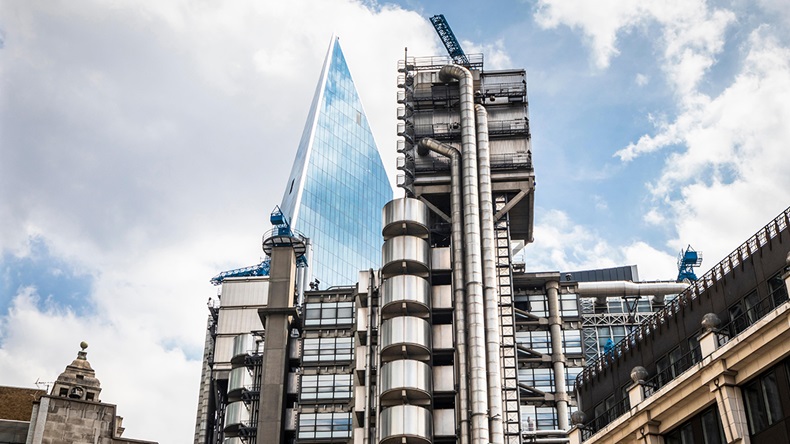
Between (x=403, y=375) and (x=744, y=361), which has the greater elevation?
(x=403, y=375)

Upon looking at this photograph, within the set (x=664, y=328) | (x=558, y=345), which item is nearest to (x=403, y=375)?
(x=558, y=345)

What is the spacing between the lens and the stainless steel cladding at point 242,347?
117 metres

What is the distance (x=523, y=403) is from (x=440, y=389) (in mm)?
11623

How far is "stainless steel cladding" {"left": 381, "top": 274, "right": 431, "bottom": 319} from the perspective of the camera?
98375 millimetres

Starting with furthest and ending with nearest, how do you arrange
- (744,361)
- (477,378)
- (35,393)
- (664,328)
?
(477,378)
(35,393)
(664,328)
(744,361)

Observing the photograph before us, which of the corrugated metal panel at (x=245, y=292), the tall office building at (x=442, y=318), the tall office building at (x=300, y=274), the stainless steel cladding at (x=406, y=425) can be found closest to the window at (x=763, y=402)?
the tall office building at (x=442, y=318)

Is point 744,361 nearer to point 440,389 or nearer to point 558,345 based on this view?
point 440,389

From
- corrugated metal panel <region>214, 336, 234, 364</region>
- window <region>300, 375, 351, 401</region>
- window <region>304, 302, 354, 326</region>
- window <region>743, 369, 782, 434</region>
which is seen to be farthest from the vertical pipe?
window <region>743, 369, 782, 434</region>

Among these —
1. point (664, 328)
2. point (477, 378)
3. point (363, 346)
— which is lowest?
point (664, 328)

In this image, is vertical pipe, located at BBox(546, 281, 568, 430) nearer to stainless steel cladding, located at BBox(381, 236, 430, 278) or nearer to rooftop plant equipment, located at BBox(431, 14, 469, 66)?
stainless steel cladding, located at BBox(381, 236, 430, 278)

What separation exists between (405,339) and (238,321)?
39289mm

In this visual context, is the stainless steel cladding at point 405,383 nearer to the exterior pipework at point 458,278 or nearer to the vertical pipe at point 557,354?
the exterior pipework at point 458,278

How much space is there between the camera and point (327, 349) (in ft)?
374

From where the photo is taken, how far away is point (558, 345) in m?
107
